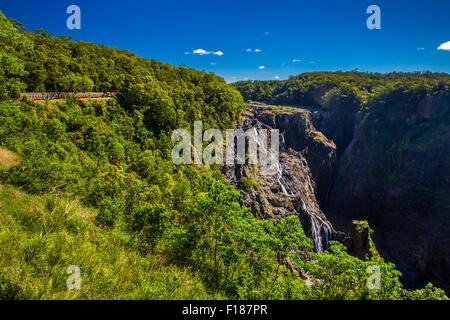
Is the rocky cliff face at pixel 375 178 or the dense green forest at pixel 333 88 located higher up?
the dense green forest at pixel 333 88

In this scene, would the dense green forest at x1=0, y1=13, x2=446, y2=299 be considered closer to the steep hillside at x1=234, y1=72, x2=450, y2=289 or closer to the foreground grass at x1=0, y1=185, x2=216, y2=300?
the foreground grass at x1=0, y1=185, x2=216, y2=300

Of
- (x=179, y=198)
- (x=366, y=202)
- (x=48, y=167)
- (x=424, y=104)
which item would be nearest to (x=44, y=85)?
(x=48, y=167)

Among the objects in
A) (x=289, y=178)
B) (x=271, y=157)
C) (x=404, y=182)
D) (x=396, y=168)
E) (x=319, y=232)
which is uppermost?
(x=271, y=157)

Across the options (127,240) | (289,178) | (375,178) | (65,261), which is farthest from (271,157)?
(65,261)

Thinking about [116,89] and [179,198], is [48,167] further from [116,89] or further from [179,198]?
[116,89]

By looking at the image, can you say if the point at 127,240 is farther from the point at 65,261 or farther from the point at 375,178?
the point at 375,178

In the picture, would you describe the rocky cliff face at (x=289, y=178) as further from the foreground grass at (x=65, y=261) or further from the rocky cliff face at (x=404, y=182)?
the foreground grass at (x=65, y=261)

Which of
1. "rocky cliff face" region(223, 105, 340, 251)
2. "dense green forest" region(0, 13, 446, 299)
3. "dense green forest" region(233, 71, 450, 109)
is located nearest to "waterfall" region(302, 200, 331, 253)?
"rocky cliff face" region(223, 105, 340, 251)

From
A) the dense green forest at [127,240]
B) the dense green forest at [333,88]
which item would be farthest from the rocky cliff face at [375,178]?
the dense green forest at [127,240]

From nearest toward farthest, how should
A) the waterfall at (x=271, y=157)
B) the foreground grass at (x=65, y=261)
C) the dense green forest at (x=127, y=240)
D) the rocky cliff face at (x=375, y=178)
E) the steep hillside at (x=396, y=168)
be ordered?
the foreground grass at (x=65, y=261) → the dense green forest at (x=127, y=240) → the rocky cliff face at (x=375, y=178) → the steep hillside at (x=396, y=168) → the waterfall at (x=271, y=157)
